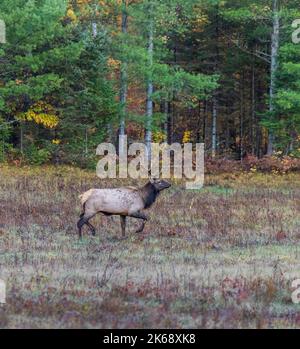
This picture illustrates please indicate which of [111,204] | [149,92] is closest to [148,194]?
[111,204]

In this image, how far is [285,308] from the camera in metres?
9.49

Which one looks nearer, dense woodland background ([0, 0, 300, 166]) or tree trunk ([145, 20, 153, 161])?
dense woodland background ([0, 0, 300, 166])

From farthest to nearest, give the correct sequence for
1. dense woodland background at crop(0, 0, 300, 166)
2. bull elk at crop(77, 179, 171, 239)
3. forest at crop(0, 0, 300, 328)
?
dense woodland background at crop(0, 0, 300, 166) → bull elk at crop(77, 179, 171, 239) → forest at crop(0, 0, 300, 328)

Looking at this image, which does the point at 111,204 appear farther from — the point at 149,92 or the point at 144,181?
the point at 149,92

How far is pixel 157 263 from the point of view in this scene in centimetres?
1238

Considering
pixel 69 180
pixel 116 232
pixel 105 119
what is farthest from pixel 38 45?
pixel 116 232
